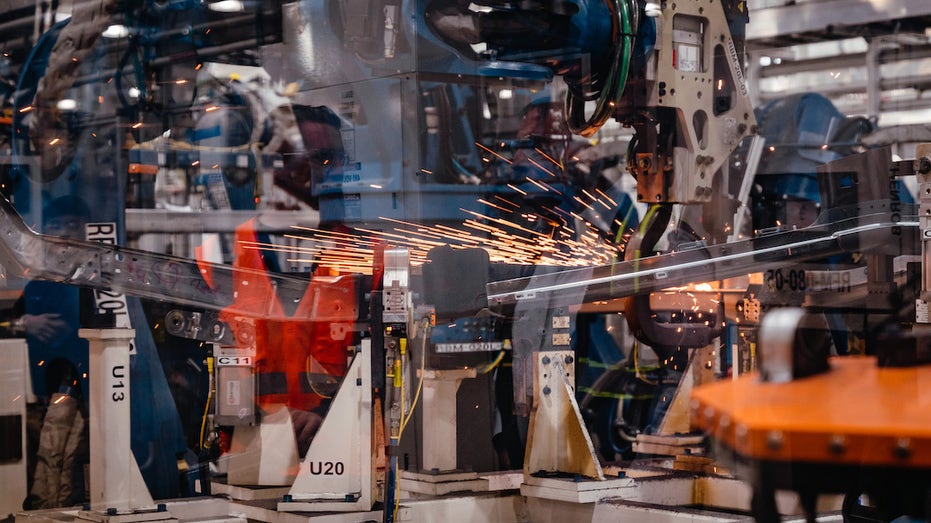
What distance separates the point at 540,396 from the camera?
6.00 metres

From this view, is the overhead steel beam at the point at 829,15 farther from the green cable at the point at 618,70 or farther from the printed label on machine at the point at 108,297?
the printed label on machine at the point at 108,297

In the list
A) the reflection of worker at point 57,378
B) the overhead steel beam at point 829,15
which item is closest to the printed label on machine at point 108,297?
the reflection of worker at point 57,378

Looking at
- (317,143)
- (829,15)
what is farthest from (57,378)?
(829,15)

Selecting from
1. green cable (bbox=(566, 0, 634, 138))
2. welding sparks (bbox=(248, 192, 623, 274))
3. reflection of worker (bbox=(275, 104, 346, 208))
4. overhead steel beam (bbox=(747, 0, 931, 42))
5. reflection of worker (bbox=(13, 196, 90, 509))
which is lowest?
reflection of worker (bbox=(13, 196, 90, 509))

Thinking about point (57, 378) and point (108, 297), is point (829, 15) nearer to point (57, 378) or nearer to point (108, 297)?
point (108, 297)

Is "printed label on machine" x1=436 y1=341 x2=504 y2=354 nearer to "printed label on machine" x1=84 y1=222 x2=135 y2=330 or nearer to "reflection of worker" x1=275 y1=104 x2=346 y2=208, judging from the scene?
"reflection of worker" x1=275 y1=104 x2=346 y2=208

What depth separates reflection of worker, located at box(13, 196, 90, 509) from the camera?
21.2ft

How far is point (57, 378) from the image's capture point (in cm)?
687

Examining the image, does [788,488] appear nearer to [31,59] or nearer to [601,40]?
[601,40]

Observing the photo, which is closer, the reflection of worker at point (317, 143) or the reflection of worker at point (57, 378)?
the reflection of worker at point (57, 378)

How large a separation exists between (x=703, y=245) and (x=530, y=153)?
165 centimetres

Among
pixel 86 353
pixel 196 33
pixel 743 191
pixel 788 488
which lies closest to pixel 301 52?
pixel 196 33

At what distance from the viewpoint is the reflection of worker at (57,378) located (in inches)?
255

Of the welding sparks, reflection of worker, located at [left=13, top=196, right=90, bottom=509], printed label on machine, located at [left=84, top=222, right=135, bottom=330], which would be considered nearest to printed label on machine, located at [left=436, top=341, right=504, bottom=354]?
the welding sparks
